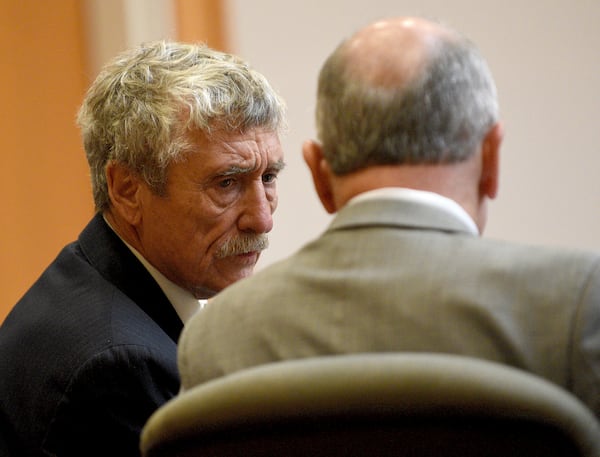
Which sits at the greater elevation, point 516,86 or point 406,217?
point 406,217

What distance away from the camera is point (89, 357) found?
5.76 ft

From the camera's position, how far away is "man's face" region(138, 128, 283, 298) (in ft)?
7.00

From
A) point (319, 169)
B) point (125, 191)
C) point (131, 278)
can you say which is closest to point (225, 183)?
point (125, 191)

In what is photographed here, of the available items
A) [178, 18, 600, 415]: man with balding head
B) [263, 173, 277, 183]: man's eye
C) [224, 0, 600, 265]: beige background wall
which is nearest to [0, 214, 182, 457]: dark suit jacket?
[263, 173, 277, 183]: man's eye

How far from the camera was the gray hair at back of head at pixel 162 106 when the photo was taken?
6.86 ft

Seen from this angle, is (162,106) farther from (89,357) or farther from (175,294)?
(89,357)

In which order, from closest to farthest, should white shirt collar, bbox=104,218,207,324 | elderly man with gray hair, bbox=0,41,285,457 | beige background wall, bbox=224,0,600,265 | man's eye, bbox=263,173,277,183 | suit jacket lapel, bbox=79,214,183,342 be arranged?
elderly man with gray hair, bbox=0,41,285,457 → suit jacket lapel, bbox=79,214,183,342 → white shirt collar, bbox=104,218,207,324 → man's eye, bbox=263,173,277,183 → beige background wall, bbox=224,0,600,265

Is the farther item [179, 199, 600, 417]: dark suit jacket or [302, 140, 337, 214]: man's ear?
[302, 140, 337, 214]: man's ear

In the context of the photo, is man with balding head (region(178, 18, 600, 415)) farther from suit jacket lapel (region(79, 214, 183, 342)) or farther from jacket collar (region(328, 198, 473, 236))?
suit jacket lapel (region(79, 214, 183, 342))

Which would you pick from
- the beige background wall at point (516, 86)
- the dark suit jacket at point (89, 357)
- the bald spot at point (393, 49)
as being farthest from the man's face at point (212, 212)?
the beige background wall at point (516, 86)

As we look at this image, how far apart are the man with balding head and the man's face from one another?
87 centimetres

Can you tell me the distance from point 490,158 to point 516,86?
246 centimetres

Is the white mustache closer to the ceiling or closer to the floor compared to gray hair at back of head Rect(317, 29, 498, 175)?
closer to the floor

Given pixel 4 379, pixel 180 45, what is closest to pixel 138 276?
pixel 4 379
